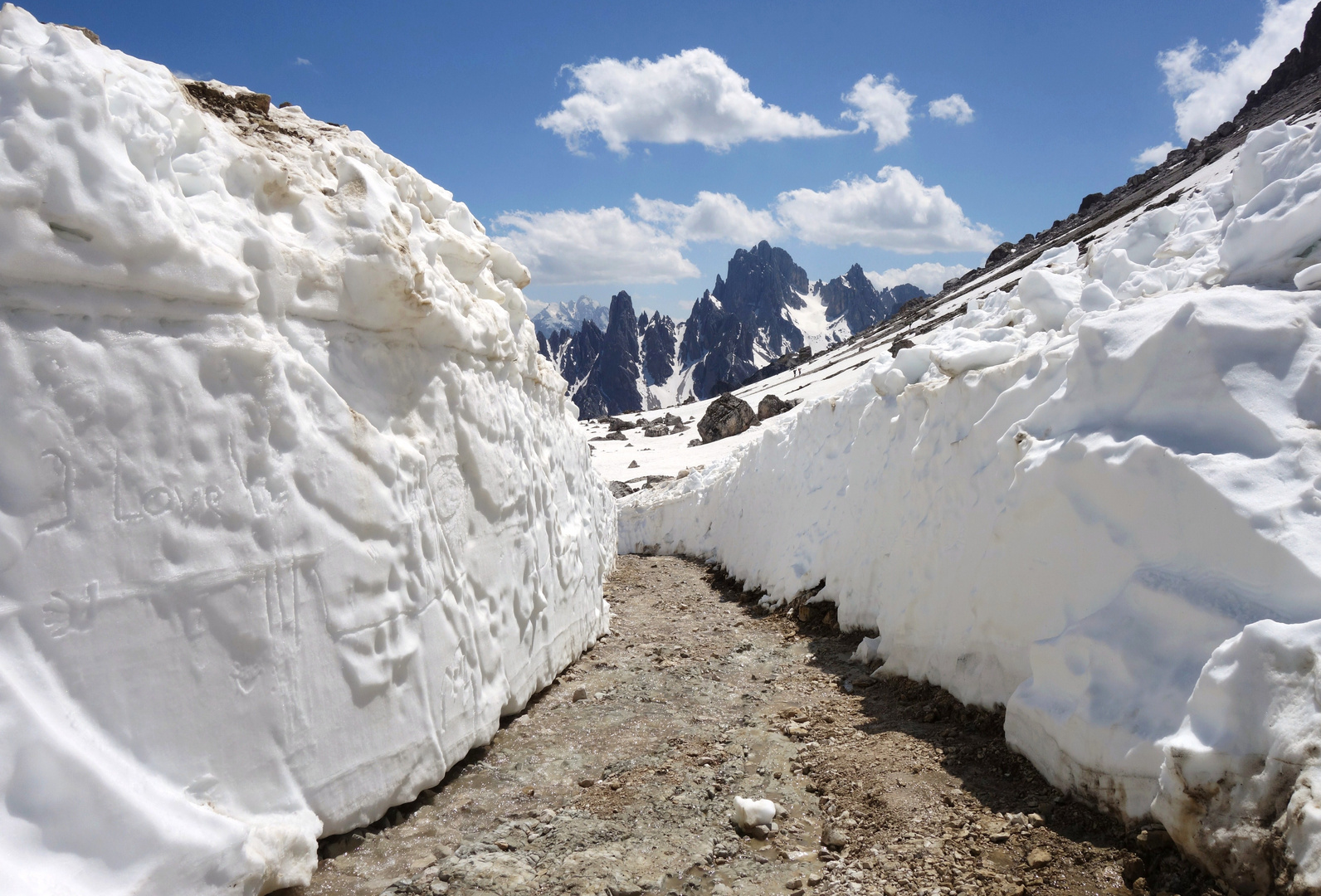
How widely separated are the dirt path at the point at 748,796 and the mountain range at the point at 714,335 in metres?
117

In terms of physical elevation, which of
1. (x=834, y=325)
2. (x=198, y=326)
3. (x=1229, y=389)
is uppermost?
(x=834, y=325)

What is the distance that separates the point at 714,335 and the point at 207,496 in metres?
156

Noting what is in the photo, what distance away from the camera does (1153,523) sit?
370 cm

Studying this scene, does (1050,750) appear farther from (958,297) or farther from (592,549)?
(958,297)

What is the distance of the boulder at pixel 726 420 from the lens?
38812 mm

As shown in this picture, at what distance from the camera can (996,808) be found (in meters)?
3.81

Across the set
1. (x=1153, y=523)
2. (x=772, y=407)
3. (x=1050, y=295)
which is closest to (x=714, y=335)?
(x=772, y=407)

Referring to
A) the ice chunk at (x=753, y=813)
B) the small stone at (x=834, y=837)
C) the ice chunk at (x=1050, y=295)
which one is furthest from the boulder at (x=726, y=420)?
the small stone at (x=834, y=837)

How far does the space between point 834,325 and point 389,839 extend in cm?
19601

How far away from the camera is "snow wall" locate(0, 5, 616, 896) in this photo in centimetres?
280

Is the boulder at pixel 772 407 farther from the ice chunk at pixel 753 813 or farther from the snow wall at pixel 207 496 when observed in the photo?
the ice chunk at pixel 753 813

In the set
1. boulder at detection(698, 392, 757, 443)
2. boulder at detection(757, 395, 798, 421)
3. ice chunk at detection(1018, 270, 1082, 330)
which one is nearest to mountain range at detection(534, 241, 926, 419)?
boulder at detection(757, 395, 798, 421)

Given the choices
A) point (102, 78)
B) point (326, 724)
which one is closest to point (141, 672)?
point (326, 724)

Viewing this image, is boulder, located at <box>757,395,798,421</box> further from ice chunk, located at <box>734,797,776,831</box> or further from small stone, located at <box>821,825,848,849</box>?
small stone, located at <box>821,825,848,849</box>
